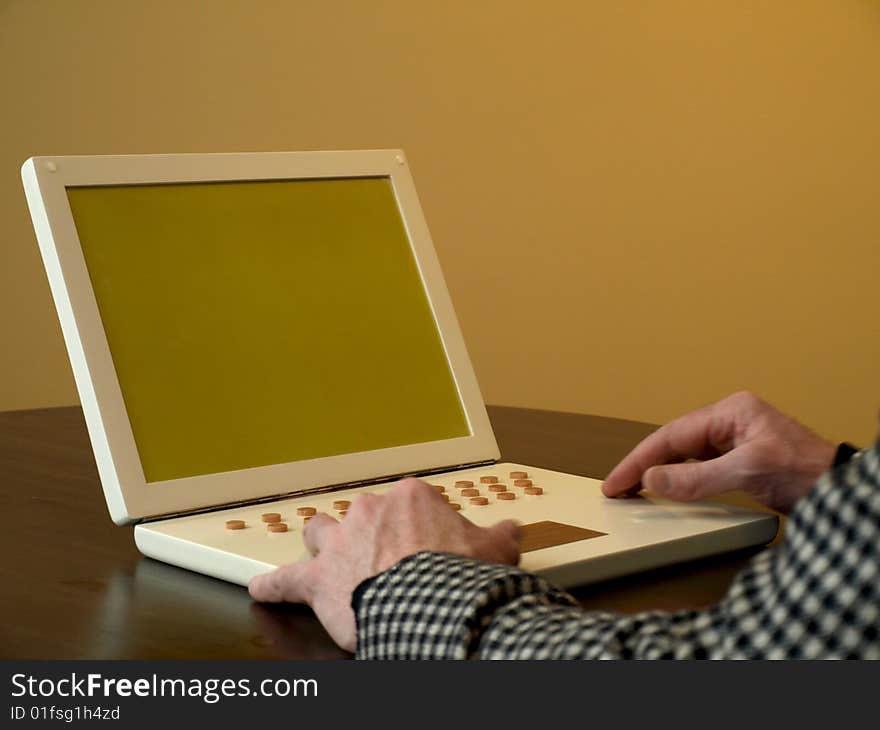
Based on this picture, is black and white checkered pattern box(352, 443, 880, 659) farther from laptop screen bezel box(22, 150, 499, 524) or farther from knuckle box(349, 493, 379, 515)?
laptop screen bezel box(22, 150, 499, 524)

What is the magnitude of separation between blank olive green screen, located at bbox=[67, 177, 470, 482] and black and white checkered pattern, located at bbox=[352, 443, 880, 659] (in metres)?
0.39

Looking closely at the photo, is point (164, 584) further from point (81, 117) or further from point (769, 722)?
point (81, 117)

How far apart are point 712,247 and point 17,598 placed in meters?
3.40

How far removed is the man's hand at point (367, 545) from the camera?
83 cm

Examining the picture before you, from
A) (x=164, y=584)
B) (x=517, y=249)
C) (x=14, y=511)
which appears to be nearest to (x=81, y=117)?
(x=517, y=249)

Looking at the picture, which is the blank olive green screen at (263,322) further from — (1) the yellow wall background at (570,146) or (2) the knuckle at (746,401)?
(1) the yellow wall background at (570,146)

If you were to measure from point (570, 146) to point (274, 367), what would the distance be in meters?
2.76

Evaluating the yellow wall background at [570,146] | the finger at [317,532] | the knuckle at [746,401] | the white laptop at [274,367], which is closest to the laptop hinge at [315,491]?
the white laptop at [274,367]

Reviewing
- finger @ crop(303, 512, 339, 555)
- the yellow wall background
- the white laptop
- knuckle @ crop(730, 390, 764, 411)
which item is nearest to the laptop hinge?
the white laptop

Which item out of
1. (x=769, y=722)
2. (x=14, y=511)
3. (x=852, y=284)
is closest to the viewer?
(x=769, y=722)

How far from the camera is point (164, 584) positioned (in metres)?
0.94

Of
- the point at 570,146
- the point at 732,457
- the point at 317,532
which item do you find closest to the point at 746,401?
the point at 732,457

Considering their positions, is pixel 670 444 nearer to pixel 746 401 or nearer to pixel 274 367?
pixel 746 401

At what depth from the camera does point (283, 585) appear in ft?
2.86
